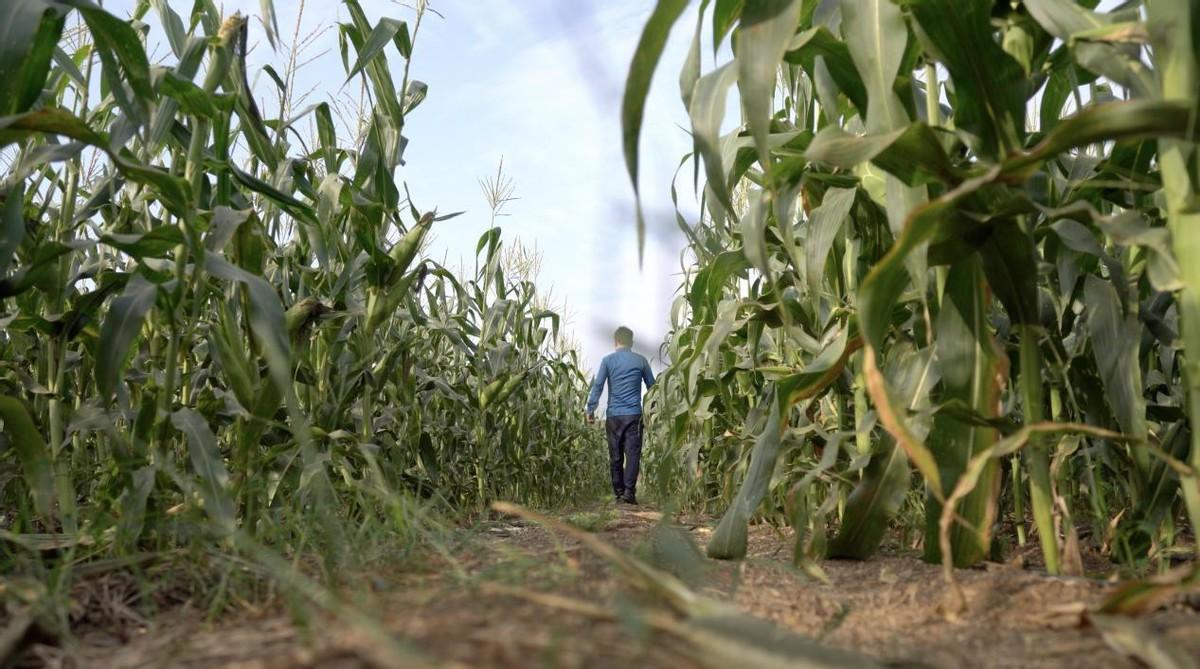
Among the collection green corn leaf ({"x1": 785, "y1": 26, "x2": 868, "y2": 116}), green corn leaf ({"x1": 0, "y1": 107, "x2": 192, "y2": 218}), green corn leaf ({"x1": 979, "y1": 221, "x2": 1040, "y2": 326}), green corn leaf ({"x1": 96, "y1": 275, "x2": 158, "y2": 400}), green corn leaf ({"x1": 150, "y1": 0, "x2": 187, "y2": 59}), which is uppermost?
green corn leaf ({"x1": 150, "y1": 0, "x2": 187, "y2": 59})

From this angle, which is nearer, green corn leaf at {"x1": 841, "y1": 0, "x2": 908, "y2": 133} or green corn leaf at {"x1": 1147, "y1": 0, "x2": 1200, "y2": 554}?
green corn leaf at {"x1": 1147, "y1": 0, "x2": 1200, "y2": 554}

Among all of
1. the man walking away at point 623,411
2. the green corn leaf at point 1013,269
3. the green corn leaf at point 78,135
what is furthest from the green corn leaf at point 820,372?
the man walking away at point 623,411

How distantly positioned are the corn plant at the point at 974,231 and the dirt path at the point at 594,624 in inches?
5.7

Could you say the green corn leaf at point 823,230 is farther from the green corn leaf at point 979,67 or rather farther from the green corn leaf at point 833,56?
the green corn leaf at point 979,67

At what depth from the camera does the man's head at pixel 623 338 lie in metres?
8.27

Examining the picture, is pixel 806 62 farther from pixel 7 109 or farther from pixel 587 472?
pixel 587 472

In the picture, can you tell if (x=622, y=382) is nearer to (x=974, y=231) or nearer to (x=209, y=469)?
(x=209, y=469)

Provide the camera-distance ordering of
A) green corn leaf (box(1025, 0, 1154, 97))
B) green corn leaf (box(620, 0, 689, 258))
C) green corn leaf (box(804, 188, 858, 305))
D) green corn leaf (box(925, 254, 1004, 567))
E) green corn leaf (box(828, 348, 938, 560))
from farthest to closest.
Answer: green corn leaf (box(804, 188, 858, 305)) < green corn leaf (box(828, 348, 938, 560)) < green corn leaf (box(925, 254, 1004, 567)) < green corn leaf (box(1025, 0, 1154, 97)) < green corn leaf (box(620, 0, 689, 258))

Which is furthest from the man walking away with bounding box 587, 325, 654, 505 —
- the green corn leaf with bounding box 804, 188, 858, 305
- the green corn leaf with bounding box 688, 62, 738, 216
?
the green corn leaf with bounding box 688, 62, 738, 216

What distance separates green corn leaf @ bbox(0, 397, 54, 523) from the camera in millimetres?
1691

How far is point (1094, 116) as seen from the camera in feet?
3.94

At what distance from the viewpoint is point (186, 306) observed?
2.56 metres

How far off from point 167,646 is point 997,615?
1.19 m

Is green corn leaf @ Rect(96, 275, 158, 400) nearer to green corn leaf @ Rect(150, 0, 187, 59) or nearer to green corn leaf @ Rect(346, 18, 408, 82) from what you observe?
green corn leaf @ Rect(150, 0, 187, 59)
